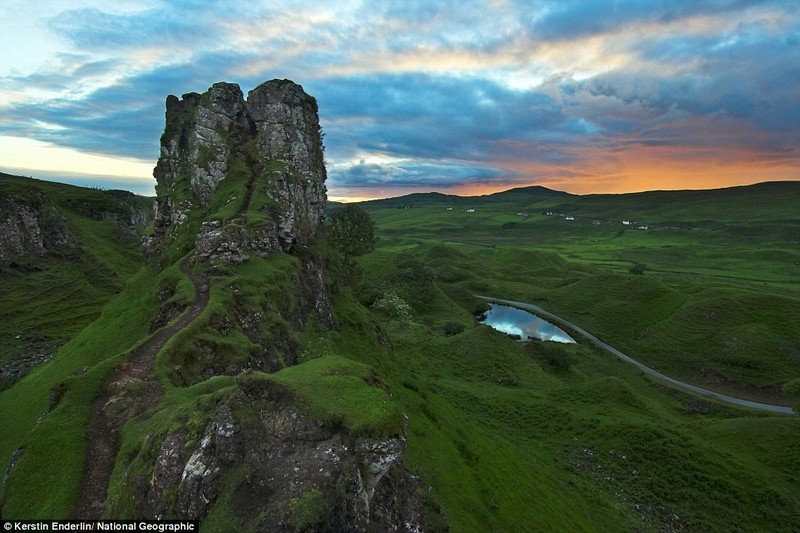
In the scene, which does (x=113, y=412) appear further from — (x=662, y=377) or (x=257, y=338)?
(x=662, y=377)

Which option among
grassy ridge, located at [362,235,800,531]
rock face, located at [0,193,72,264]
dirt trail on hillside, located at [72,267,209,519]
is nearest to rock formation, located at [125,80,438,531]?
dirt trail on hillside, located at [72,267,209,519]

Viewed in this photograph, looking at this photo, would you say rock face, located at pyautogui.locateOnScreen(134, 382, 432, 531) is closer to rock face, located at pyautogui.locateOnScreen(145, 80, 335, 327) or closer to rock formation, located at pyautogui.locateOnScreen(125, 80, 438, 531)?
rock formation, located at pyautogui.locateOnScreen(125, 80, 438, 531)

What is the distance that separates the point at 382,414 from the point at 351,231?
80.1 meters

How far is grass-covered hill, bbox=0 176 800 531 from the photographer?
19.2 metres

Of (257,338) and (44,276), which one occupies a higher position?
(257,338)

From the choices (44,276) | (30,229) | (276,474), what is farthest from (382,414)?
(30,229)

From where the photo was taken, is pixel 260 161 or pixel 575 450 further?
pixel 260 161

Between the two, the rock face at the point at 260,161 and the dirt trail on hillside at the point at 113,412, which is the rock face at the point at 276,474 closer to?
the dirt trail on hillside at the point at 113,412

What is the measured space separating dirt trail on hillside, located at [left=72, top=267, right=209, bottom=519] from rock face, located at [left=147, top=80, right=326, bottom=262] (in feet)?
80.9

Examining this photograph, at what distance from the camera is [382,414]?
1978cm

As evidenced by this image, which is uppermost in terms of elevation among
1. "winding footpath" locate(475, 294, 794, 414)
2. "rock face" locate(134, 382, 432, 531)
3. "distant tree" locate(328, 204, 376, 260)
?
"distant tree" locate(328, 204, 376, 260)

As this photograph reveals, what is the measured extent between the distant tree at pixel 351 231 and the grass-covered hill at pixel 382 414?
8.10m

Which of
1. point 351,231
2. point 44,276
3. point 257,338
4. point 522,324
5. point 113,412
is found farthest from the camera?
point 522,324

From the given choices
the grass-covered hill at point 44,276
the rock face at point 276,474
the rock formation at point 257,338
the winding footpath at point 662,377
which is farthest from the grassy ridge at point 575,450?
the grass-covered hill at point 44,276
